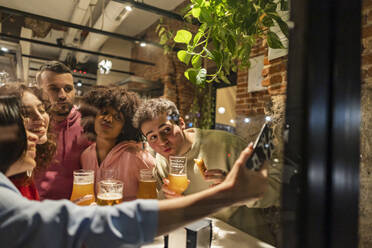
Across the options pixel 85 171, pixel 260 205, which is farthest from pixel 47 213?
pixel 260 205

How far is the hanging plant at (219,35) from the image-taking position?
89 centimetres

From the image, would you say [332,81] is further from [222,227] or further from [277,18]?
[222,227]

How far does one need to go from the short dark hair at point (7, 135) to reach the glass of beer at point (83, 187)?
19 centimetres

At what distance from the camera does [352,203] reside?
1.87 ft

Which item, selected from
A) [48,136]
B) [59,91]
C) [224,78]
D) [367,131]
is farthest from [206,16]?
[367,131]

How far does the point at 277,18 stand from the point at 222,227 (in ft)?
2.75

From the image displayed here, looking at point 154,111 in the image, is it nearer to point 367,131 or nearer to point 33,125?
point 33,125

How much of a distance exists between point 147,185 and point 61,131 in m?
0.33

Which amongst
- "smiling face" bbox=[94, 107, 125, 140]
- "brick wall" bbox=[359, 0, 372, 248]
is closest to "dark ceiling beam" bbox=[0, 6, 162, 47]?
"smiling face" bbox=[94, 107, 125, 140]

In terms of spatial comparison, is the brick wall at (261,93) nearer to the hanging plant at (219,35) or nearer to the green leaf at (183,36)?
the hanging plant at (219,35)

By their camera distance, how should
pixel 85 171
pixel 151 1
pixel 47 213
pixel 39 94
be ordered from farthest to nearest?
1. pixel 151 1
2. pixel 85 171
3. pixel 39 94
4. pixel 47 213

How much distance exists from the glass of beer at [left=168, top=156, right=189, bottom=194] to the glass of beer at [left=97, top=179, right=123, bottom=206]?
171 mm

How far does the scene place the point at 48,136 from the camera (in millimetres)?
659

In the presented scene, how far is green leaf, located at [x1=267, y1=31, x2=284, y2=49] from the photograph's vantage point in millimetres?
801
